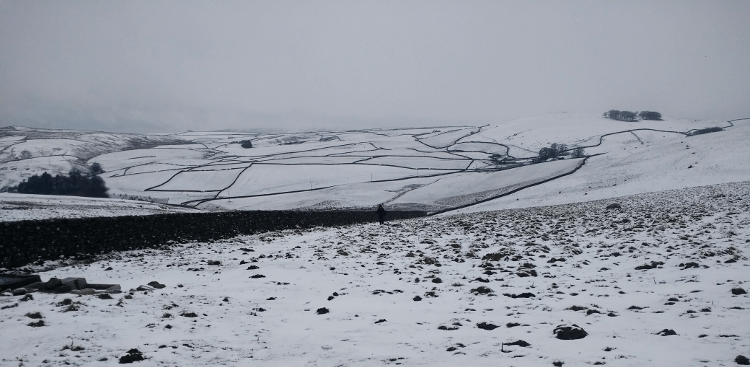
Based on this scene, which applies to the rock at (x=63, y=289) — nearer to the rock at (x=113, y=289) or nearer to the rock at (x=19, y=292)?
the rock at (x=19, y=292)

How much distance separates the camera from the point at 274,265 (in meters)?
15.4

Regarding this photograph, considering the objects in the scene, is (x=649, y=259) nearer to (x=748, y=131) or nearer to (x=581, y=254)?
(x=581, y=254)

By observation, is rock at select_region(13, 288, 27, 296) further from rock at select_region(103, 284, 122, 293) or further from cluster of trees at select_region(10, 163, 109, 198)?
cluster of trees at select_region(10, 163, 109, 198)

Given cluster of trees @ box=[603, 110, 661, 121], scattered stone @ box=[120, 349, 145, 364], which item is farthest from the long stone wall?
cluster of trees @ box=[603, 110, 661, 121]

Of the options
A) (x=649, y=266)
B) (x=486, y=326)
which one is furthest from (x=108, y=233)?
(x=649, y=266)

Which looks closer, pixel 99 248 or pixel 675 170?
pixel 99 248

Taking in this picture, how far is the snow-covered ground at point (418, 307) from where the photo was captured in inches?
272

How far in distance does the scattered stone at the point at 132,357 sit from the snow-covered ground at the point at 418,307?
160mm

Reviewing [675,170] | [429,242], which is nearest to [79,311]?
[429,242]

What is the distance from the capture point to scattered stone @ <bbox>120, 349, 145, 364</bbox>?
6723 mm

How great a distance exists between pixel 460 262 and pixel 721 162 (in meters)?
53.4

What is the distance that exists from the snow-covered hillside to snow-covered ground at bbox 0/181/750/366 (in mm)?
38336

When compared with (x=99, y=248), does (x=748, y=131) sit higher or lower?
higher

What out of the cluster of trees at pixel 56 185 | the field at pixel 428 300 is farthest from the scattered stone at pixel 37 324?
the cluster of trees at pixel 56 185
